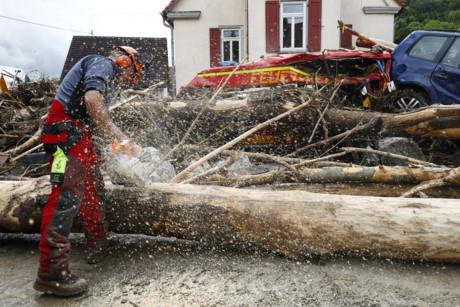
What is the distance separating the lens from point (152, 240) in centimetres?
357

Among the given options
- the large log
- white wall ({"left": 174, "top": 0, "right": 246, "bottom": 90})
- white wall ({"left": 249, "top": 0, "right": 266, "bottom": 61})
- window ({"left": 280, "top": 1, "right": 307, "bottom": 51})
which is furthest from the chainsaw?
white wall ({"left": 174, "top": 0, "right": 246, "bottom": 90})

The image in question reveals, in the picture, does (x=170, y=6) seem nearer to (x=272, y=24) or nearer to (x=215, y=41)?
(x=215, y=41)

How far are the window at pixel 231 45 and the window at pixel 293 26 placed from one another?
6.94ft

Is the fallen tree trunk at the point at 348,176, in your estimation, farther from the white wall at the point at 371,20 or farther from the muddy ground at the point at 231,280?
the white wall at the point at 371,20

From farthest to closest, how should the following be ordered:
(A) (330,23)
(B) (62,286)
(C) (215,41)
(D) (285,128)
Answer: (C) (215,41) < (A) (330,23) < (D) (285,128) < (B) (62,286)

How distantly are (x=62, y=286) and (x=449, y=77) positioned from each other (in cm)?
655

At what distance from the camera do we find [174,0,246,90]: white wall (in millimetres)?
15914

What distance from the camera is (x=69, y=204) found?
277 cm

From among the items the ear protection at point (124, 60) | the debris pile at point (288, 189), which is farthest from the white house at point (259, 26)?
the ear protection at point (124, 60)

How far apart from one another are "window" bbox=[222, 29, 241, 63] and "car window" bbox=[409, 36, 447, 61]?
9562 mm

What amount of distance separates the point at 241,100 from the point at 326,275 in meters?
3.30

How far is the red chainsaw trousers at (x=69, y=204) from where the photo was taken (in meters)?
2.70

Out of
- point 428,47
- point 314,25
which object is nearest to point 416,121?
point 428,47

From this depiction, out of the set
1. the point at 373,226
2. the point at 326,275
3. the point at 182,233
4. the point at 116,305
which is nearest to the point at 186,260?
the point at 182,233
